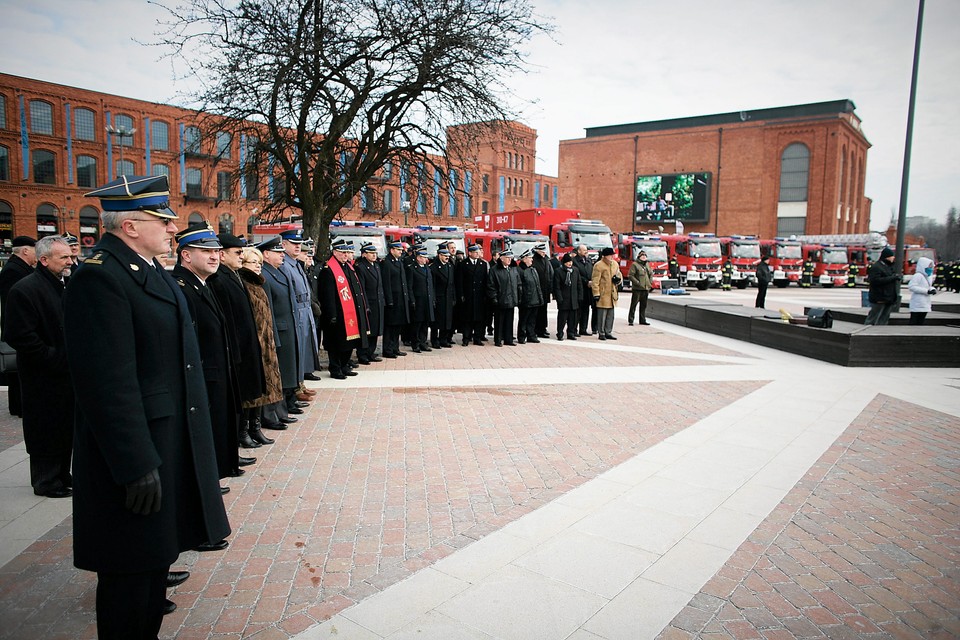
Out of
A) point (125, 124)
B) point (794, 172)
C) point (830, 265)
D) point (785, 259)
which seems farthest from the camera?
point (794, 172)

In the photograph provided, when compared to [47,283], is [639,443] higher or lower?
lower

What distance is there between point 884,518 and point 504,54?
40.4 ft

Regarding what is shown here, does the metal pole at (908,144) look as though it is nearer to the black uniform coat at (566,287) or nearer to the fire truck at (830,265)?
the black uniform coat at (566,287)

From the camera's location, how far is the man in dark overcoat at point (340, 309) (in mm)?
9450

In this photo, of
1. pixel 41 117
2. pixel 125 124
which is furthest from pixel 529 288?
pixel 41 117

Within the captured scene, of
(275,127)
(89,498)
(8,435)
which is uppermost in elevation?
(275,127)

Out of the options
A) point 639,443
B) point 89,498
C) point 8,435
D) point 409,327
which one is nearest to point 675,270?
point 409,327

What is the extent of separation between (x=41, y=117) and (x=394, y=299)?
51341mm

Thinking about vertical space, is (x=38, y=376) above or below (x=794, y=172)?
below

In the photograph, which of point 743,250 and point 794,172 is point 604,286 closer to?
point 743,250

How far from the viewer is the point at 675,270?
3192cm

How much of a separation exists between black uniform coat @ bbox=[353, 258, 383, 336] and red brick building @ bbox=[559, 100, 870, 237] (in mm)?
54991

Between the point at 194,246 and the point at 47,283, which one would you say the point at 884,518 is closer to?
the point at 194,246

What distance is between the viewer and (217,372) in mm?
4137
